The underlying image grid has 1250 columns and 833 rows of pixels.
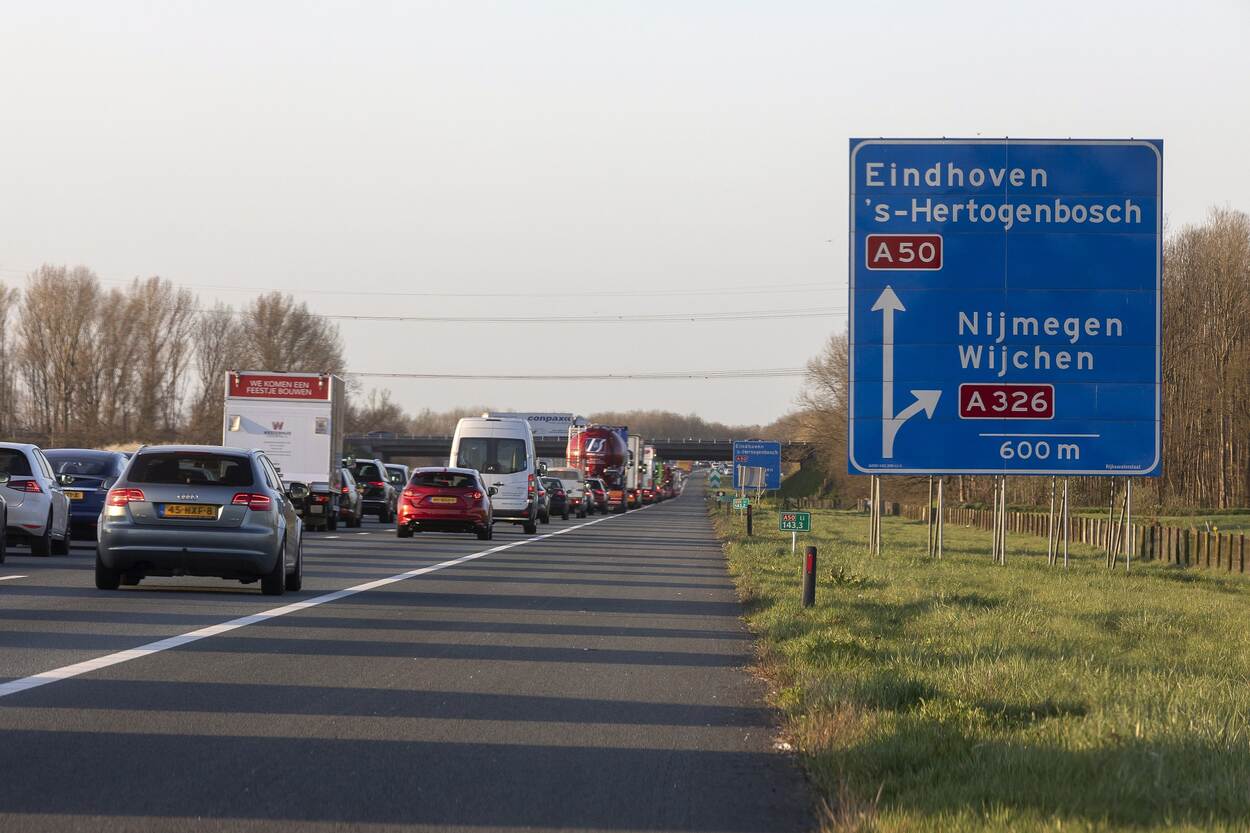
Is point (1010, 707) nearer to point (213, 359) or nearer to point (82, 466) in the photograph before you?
point (82, 466)

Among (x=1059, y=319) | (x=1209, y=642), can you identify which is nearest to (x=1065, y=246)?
(x=1059, y=319)

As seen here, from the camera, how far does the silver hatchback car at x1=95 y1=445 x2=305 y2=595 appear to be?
16.6 m

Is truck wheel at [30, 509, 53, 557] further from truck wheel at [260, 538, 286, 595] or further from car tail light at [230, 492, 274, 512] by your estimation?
car tail light at [230, 492, 274, 512]

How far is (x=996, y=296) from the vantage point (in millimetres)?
20750

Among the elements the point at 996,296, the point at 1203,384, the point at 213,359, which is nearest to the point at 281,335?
the point at 213,359

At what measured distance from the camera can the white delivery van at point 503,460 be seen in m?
43.6

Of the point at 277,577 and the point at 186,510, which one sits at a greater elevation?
the point at 186,510

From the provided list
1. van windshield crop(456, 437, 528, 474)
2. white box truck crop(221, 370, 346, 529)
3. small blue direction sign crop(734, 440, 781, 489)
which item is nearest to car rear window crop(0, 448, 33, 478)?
white box truck crop(221, 370, 346, 529)

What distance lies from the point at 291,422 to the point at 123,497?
Result: 70.0 ft

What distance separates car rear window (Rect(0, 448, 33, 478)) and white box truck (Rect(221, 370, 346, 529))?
15.1m

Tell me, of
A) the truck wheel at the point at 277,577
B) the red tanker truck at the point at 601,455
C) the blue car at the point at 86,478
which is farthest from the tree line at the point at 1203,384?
the truck wheel at the point at 277,577

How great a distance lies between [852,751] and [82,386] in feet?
331

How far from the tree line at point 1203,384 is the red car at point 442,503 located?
130 feet

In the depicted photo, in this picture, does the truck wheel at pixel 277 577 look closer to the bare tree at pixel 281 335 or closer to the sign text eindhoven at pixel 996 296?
the sign text eindhoven at pixel 996 296
